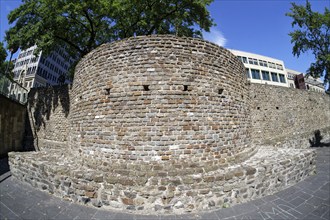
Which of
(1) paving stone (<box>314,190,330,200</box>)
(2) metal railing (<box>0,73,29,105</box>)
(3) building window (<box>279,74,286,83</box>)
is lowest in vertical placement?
(1) paving stone (<box>314,190,330,200</box>)

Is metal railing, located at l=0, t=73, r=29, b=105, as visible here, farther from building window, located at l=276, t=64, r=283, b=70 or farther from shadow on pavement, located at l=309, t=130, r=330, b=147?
building window, located at l=276, t=64, r=283, b=70

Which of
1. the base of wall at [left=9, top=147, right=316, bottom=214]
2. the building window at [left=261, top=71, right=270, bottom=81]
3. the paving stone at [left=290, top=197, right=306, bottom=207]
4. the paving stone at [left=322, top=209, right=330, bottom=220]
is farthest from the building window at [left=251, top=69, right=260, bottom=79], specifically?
the paving stone at [left=322, top=209, right=330, bottom=220]

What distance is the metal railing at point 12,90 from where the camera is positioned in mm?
10688

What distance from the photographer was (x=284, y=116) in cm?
1370

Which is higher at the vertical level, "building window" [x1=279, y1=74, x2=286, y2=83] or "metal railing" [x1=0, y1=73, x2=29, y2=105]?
"building window" [x1=279, y1=74, x2=286, y2=83]

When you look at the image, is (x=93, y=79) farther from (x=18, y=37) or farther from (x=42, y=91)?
(x=42, y=91)

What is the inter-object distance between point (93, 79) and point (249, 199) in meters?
6.33

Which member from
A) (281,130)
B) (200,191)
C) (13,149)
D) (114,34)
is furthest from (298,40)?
(13,149)

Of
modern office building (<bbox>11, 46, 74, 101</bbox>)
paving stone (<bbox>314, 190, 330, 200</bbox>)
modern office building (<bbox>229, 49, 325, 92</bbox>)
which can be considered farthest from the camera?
modern office building (<bbox>11, 46, 74, 101</bbox>)

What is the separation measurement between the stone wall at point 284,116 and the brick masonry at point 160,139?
5.50m

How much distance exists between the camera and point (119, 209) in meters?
4.48

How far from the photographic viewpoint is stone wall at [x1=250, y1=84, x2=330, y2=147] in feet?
40.2

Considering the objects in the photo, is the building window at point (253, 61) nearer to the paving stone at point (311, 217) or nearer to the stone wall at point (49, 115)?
the stone wall at point (49, 115)

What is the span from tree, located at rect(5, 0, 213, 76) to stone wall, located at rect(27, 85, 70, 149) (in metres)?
3.01
